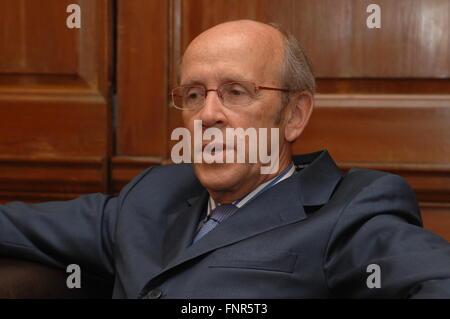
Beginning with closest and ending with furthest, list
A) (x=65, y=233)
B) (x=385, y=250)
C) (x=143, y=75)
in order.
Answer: (x=385, y=250), (x=65, y=233), (x=143, y=75)

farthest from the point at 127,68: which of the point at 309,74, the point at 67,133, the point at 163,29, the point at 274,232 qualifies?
the point at 274,232

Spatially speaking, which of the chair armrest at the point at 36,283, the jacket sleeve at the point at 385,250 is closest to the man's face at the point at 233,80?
the jacket sleeve at the point at 385,250

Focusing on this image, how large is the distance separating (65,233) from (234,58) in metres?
0.57

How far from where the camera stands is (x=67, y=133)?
1.79 meters

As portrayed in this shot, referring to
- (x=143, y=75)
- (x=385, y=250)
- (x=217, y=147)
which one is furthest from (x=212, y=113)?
(x=143, y=75)

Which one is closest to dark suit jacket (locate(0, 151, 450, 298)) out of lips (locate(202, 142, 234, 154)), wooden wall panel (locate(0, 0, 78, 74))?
lips (locate(202, 142, 234, 154))

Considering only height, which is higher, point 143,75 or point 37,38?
point 37,38

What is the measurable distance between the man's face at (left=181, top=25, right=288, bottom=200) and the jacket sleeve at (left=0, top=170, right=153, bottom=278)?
29 cm

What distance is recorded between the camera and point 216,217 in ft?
4.20

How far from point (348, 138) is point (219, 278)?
2.34 feet

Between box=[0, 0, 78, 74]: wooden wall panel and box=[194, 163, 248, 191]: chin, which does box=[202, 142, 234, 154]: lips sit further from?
box=[0, 0, 78, 74]: wooden wall panel

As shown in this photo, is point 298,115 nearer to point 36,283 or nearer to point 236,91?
point 236,91

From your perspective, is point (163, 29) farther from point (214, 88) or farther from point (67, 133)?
point (214, 88)
